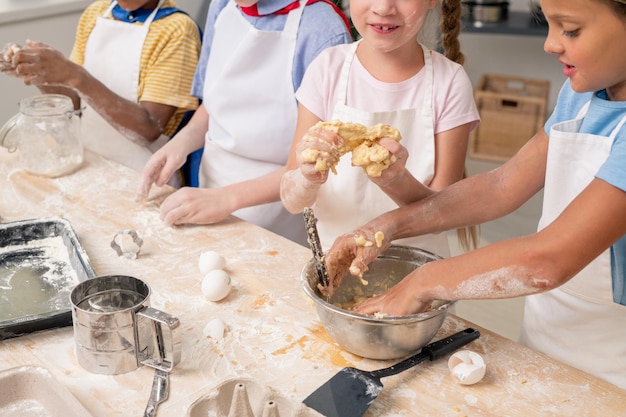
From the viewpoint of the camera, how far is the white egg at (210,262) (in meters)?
1.51

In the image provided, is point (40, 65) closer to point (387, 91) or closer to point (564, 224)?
point (387, 91)

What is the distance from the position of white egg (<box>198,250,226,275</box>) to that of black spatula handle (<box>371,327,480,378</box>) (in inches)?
18.9

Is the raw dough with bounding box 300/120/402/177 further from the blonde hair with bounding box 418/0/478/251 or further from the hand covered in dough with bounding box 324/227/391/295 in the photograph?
the blonde hair with bounding box 418/0/478/251

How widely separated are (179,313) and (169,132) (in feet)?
4.04

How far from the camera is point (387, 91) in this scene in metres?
1.69

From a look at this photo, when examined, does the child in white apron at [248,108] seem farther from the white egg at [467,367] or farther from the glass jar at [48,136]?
the white egg at [467,367]

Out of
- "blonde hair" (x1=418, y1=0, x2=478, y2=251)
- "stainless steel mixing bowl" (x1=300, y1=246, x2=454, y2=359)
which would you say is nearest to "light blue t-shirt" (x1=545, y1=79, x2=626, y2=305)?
"stainless steel mixing bowl" (x1=300, y1=246, x2=454, y2=359)

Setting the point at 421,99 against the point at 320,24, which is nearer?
the point at 421,99

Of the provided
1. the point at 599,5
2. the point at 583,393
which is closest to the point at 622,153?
the point at 599,5

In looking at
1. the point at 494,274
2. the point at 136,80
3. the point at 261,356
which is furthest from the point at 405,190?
the point at 136,80

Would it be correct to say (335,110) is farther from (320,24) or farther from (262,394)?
(262,394)

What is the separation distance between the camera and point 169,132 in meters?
2.51

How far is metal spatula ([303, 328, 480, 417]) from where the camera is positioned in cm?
109

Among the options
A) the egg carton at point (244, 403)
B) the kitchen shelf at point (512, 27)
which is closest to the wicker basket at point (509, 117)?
the kitchen shelf at point (512, 27)
